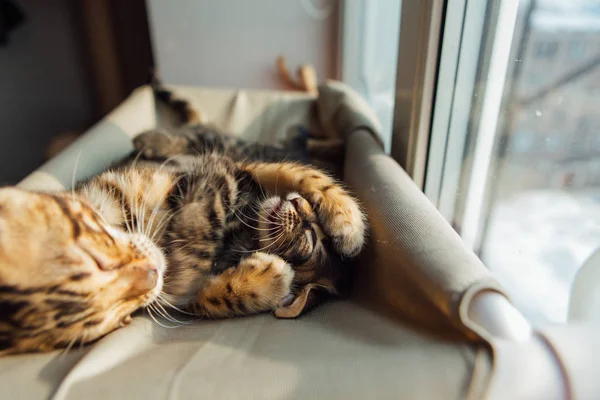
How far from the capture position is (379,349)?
1.97ft

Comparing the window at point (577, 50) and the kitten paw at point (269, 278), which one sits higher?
the window at point (577, 50)

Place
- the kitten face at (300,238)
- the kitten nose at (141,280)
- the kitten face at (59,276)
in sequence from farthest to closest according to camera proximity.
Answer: the kitten face at (300,238)
the kitten nose at (141,280)
the kitten face at (59,276)

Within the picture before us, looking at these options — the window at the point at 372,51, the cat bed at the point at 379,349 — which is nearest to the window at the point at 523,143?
the cat bed at the point at 379,349

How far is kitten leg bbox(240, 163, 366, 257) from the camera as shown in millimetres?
844

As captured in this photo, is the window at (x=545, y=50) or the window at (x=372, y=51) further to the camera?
the window at (x=372, y=51)

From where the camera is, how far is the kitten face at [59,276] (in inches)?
25.2

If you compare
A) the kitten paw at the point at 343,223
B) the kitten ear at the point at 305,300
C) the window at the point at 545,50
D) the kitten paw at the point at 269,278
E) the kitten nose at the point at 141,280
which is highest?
the window at the point at 545,50

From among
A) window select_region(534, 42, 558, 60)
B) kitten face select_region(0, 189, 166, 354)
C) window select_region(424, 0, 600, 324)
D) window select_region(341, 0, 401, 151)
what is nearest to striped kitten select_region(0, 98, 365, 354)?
kitten face select_region(0, 189, 166, 354)

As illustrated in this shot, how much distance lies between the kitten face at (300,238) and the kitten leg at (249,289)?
0.03 metres

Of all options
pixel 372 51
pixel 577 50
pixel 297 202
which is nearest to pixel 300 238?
pixel 297 202

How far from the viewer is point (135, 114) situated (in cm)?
157

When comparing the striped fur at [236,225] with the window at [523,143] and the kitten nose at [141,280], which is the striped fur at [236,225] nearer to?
the kitten nose at [141,280]

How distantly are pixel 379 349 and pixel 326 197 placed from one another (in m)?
0.36

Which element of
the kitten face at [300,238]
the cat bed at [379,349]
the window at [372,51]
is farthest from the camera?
the window at [372,51]
